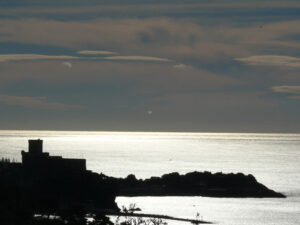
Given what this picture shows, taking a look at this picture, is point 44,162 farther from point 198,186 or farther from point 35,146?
point 198,186

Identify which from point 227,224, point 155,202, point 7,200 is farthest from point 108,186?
point 7,200

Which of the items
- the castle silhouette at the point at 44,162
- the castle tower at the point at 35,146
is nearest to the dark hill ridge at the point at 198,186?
the castle silhouette at the point at 44,162

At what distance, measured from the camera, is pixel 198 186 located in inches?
6555

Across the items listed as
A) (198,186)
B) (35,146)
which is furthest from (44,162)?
(198,186)

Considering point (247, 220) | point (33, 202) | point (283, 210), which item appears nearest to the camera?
point (33, 202)

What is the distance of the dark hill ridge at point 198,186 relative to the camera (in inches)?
6334

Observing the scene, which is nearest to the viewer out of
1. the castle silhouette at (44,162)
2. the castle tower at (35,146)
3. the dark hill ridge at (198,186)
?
the castle silhouette at (44,162)

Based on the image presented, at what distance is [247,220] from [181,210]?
13170 mm

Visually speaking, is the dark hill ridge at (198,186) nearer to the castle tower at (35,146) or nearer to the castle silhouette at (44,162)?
the castle silhouette at (44,162)

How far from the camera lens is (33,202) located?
9012 centimetres

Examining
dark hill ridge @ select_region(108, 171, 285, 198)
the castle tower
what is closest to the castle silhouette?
the castle tower

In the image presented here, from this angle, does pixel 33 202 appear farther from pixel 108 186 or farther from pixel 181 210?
pixel 181 210

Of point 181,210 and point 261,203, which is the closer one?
point 181,210

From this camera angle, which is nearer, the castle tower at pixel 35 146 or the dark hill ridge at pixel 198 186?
the castle tower at pixel 35 146
